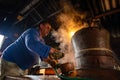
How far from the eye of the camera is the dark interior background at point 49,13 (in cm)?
646

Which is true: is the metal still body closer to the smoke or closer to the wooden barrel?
the wooden barrel

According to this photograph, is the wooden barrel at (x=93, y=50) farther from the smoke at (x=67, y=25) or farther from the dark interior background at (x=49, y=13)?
the smoke at (x=67, y=25)

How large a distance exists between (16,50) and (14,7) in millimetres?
4047

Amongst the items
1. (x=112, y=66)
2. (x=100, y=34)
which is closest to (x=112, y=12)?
(x=100, y=34)

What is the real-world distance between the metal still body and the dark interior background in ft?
5.47

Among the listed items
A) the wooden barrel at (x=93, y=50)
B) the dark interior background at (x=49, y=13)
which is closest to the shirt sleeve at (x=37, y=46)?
the wooden barrel at (x=93, y=50)

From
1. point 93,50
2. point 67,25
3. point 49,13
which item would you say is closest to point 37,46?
point 93,50

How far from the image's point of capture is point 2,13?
8.18m

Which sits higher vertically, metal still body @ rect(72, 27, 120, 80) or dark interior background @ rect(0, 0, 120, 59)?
dark interior background @ rect(0, 0, 120, 59)

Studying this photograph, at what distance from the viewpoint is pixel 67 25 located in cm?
794

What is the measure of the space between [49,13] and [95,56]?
3805 mm

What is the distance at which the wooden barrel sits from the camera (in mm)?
4108

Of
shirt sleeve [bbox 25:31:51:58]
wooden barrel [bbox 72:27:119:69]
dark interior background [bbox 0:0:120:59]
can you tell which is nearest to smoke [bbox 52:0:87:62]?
dark interior background [bbox 0:0:120:59]

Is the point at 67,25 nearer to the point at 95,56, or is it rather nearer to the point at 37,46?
the point at 95,56
